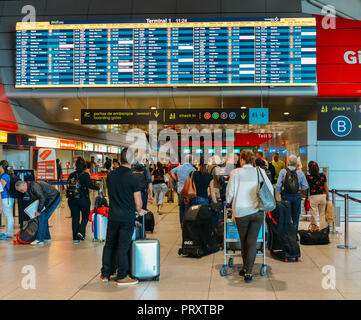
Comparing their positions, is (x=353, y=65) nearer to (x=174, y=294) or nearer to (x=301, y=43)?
(x=301, y=43)

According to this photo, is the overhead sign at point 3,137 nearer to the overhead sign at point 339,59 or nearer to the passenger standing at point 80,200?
the passenger standing at point 80,200

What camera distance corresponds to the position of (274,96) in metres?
12.5

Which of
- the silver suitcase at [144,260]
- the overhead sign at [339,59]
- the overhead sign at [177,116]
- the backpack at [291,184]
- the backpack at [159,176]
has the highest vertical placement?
the overhead sign at [339,59]

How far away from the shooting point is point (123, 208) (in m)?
5.19

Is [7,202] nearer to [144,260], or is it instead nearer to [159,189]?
[144,260]

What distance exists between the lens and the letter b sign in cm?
1038

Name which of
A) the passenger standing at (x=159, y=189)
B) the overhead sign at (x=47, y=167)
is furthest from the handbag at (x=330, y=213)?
the overhead sign at (x=47, y=167)

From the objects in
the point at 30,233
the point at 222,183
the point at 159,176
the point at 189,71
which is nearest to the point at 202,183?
the point at 222,183

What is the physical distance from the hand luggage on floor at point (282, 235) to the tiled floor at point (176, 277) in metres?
0.19

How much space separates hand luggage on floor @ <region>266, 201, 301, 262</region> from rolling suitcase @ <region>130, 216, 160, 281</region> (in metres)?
2.49

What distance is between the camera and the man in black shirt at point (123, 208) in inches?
204

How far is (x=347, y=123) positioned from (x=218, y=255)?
5.76 meters

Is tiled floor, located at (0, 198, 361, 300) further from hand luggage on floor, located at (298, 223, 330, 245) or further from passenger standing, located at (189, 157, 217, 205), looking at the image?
passenger standing, located at (189, 157, 217, 205)

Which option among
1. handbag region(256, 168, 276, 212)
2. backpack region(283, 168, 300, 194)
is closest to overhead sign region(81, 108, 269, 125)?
backpack region(283, 168, 300, 194)
